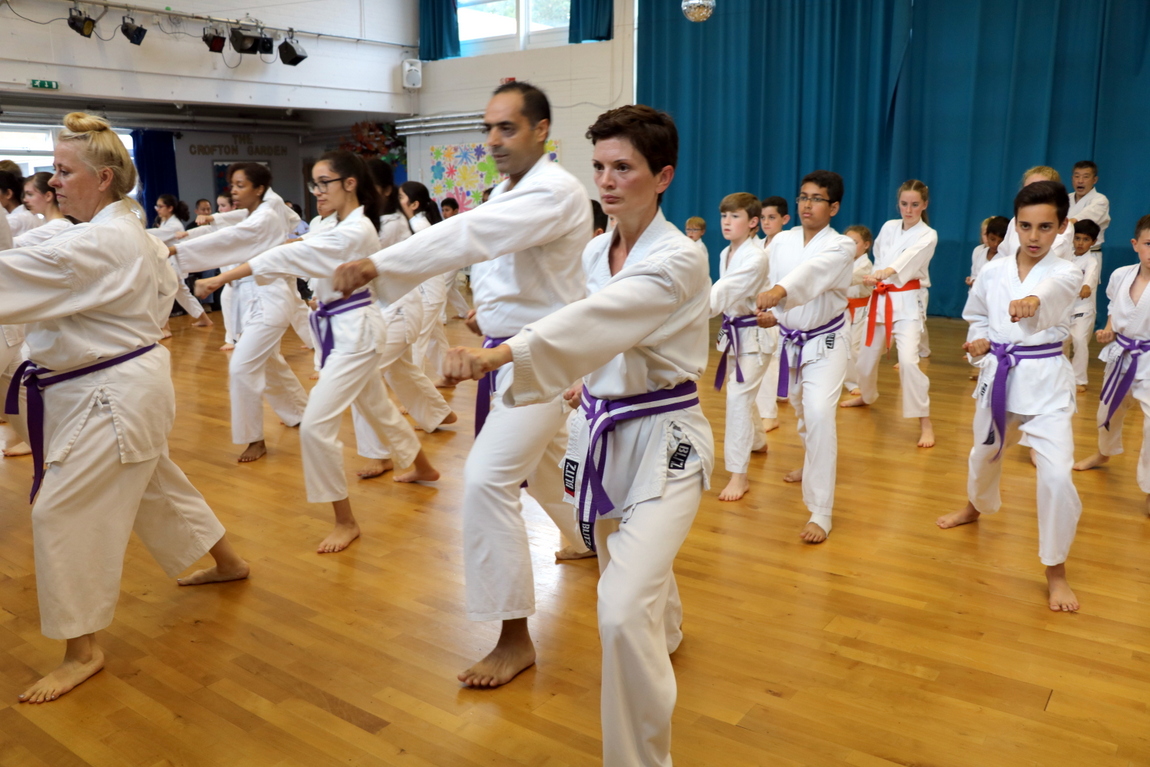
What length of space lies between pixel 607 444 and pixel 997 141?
27.2 feet

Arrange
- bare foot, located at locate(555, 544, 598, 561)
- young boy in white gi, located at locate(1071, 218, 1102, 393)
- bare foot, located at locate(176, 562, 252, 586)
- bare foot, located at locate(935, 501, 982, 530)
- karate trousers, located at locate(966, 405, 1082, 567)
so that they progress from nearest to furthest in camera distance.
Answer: karate trousers, located at locate(966, 405, 1082, 567) < bare foot, located at locate(176, 562, 252, 586) < bare foot, located at locate(555, 544, 598, 561) < bare foot, located at locate(935, 501, 982, 530) < young boy in white gi, located at locate(1071, 218, 1102, 393)

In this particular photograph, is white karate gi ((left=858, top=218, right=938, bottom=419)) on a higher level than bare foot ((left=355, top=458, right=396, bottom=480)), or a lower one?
higher

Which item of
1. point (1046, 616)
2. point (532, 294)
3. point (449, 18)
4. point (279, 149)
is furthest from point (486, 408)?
point (279, 149)

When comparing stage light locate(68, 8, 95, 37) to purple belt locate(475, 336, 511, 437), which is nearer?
purple belt locate(475, 336, 511, 437)

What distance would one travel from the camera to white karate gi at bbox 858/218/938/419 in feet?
15.7

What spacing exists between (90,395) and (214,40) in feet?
28.6

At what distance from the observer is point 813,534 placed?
130 inches

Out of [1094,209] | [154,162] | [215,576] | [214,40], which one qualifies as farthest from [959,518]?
[154,162]

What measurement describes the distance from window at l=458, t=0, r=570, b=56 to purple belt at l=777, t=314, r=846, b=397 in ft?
28.5

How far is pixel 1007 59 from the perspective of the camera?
8.38 metres

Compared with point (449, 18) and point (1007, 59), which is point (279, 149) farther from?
point (1007, 59)

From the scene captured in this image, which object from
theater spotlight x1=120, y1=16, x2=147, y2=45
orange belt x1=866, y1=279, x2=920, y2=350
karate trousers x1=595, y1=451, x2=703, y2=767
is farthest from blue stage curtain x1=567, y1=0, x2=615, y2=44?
karate trousers x1=595, y1=451, x2=703, y2=767

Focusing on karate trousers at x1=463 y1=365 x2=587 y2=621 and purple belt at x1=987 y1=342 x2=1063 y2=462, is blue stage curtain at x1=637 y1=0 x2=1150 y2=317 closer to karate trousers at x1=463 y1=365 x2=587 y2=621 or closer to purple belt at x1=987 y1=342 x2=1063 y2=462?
purple belt at x1=987 y1=342 x2=1063 y2=462

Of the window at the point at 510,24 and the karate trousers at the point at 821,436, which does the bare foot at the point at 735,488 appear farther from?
the window at the point at 510,24
